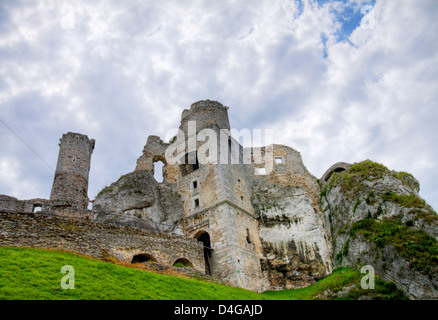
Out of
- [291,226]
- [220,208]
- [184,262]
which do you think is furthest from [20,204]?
[291,226]

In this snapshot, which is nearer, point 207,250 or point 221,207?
point 207,250

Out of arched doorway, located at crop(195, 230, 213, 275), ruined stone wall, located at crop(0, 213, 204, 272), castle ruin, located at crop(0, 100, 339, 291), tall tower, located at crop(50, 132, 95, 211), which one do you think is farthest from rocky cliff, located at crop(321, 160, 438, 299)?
tall tower, located at crop(50, 132, 95, 211)

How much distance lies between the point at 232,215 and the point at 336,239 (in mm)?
7592

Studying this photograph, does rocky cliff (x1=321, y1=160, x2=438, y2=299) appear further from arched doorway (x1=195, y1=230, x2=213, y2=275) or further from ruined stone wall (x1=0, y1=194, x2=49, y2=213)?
ruined stone wall (x1=0, y1=194, x2=49, y2=213)

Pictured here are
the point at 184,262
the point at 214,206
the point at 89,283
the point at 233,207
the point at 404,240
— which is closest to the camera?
the point at 89,283

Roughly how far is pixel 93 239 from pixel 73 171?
12.9m

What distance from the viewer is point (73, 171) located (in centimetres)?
3031

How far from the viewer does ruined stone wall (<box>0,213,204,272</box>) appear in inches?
658

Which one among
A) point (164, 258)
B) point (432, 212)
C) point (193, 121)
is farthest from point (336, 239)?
point (193, 121)

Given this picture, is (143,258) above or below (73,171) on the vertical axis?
below

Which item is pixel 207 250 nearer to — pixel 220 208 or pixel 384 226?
pixel 220 208

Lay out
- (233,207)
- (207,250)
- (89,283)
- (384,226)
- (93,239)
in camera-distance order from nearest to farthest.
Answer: (89,283) < (93,239) < (384,226) < (207,250) < (233,207)

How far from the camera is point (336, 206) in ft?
94.4

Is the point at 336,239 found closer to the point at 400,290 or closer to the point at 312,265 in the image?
the point at 312,265
